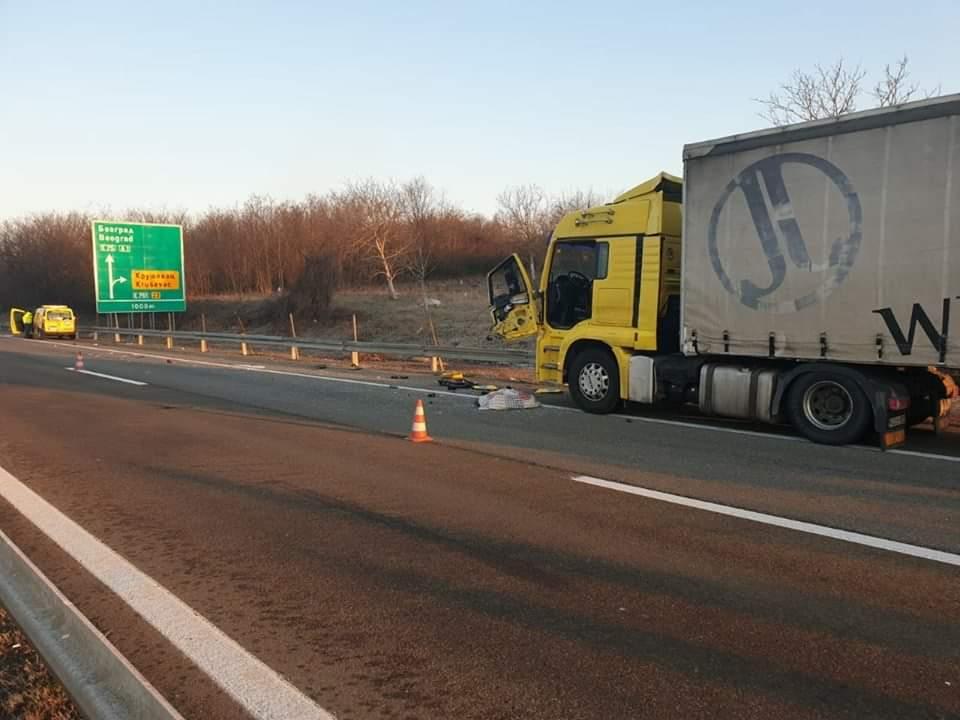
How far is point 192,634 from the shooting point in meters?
3.93

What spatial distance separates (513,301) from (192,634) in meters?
9.25

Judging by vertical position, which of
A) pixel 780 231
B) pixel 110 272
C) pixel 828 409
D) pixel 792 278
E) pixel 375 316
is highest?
pixel 110 272

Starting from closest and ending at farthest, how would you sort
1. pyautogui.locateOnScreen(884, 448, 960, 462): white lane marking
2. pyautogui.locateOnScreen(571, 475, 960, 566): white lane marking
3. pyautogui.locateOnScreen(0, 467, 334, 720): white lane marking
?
pyautogui.locateOnScreen(0, 467, 334, 720): white lane marking < pyautogui.locateOnScreen(571, 475, 960, 566): white lane marking < pyautogui.locateOnScreen(884, 448, 960, 462): white lane marking

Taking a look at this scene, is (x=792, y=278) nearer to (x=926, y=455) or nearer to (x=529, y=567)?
(x=926, y=455)

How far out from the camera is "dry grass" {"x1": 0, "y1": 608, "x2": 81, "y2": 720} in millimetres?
3139

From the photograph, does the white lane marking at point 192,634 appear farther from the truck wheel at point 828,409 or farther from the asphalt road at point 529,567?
the truck wheel at point 828,409

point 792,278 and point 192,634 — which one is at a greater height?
point 792,278

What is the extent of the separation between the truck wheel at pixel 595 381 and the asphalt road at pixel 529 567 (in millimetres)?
1539

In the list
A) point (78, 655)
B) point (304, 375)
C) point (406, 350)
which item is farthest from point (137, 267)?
point (78, 655)

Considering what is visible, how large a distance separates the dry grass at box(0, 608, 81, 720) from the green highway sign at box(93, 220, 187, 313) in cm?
3323

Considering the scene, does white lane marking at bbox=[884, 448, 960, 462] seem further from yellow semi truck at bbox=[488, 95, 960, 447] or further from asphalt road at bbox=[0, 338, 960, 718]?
yellow semi truck at bbox=[488, 95, 960, 447]

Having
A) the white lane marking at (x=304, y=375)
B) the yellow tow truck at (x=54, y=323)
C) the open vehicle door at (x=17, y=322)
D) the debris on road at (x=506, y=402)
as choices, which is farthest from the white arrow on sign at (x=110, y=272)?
the debris on road at (x=506, y=402)

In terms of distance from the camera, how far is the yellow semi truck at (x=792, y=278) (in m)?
7.88

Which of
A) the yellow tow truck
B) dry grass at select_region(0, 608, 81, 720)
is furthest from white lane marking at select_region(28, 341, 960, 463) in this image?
the yellow tow truck
